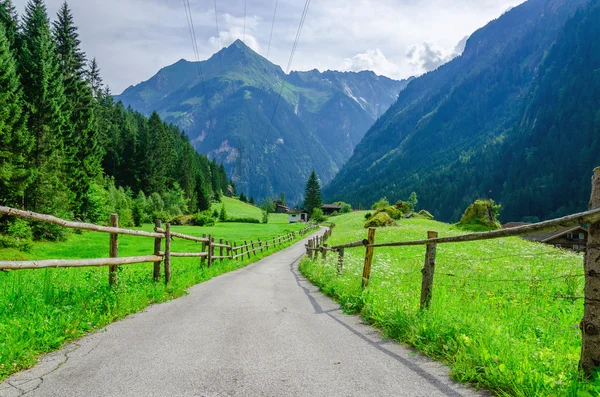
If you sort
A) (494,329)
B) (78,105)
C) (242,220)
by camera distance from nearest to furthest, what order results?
(494,329)
(78,105)
(242,220)

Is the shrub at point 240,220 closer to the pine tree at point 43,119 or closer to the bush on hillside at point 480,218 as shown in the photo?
the pine tree at point 43,119

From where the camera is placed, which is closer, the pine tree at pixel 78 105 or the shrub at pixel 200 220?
the pine tree at pixel 78 105

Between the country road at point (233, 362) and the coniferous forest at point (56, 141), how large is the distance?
26335 millimetres

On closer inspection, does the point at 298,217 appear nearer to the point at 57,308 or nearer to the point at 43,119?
the point at 43,119

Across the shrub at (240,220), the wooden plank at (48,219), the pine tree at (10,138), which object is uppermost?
the pine tree at (10,138)

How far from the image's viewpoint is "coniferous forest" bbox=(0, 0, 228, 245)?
2734 cm

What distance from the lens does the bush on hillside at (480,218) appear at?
3869 centimetres

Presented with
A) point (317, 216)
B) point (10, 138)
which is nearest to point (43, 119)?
point (10, 138)

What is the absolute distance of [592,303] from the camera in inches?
142

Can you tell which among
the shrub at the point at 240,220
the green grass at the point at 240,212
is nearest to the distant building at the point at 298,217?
the green grass at the point at 240,212

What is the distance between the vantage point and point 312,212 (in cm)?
11931

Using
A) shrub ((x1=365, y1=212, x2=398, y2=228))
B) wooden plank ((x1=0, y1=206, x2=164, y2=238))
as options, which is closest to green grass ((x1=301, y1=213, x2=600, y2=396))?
wooden plank ((x1=0, y1=206, x2=164, y2=238))

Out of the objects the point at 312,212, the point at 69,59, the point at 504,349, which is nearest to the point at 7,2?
the point at 69,59

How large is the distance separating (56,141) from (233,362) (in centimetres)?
3876
